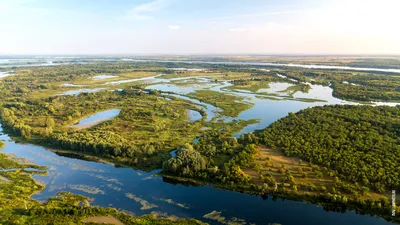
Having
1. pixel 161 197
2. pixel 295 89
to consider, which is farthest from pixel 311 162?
pixel 295 89

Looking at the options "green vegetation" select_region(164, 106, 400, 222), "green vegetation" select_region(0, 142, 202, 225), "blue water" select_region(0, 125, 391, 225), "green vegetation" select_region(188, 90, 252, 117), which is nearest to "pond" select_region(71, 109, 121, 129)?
"blue water" select_region(0, 125, 391, 225)

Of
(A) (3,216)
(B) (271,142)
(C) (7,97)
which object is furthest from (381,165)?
(C) (7,97)

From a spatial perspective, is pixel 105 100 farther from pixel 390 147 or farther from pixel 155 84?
pixel 390 147

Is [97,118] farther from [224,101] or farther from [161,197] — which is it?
[161,197]

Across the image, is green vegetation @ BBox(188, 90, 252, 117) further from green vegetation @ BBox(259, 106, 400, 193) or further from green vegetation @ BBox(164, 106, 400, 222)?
green vegetation @ BBox(164, 106, 400, 222)

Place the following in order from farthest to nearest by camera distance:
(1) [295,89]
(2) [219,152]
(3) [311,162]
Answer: (1) [295,89]
(2) [219,152]
(3) [311,162]
